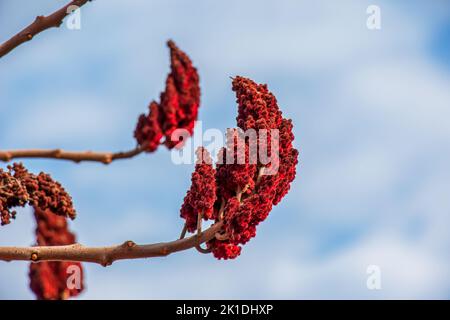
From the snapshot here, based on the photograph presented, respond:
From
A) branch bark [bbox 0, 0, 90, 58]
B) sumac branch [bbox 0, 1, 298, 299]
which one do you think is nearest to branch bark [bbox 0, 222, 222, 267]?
sumac branch [bbox 0, 1, 298, 299]

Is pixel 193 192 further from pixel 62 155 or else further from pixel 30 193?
pixel 62 155

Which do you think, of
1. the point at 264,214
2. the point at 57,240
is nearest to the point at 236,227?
the point at 264,214

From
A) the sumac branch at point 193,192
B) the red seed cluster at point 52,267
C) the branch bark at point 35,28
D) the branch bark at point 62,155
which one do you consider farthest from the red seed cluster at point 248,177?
the branch bark at point 62,155

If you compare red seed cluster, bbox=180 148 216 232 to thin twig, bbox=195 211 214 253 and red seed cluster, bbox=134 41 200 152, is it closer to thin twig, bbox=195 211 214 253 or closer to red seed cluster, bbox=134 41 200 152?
thin twig, bbox=195 211 214 253

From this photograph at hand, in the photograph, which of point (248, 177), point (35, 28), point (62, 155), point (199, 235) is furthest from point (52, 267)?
point (62, 155)

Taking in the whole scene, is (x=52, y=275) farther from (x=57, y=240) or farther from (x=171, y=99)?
(x=171, y=99)

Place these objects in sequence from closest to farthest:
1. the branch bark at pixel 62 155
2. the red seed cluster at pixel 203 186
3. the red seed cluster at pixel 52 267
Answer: the branch bark at pixel 62 155, the red seed cluster at pixel 52 267, the red seed cluster at pixel 203 186

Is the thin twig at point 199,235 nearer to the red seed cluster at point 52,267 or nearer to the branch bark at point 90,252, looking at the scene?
the branch bark at point 90,252
